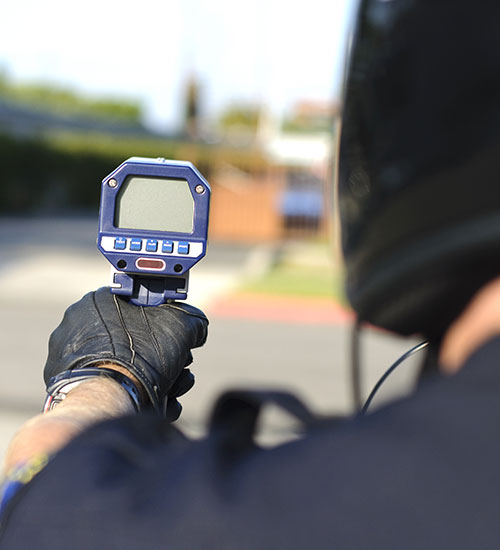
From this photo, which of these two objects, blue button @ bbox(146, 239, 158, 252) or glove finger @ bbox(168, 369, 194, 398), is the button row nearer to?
blue button @ bbox(146, 239, 158, 252)

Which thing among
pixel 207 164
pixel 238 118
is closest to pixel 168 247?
pixel 207 164

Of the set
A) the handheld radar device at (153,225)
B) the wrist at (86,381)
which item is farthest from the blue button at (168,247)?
the wrist at (86,381)

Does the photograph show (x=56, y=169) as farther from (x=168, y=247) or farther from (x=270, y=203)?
(x=168, y=247)

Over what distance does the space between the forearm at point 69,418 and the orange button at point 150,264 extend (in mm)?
145

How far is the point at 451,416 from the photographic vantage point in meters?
0.61

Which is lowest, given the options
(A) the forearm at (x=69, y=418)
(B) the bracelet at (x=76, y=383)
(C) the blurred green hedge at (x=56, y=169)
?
(C) the blurred green hedge at (x=56, y=169)

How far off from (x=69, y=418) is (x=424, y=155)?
418mm

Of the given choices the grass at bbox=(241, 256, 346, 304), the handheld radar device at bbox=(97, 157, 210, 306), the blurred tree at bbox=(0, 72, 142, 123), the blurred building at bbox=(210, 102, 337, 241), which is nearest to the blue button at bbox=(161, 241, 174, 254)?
the handheld radar device at bbox=(97, 157, 210, 306)

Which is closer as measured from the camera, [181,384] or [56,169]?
[181,384]

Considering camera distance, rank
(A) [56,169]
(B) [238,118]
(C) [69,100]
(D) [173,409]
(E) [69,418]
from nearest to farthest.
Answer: (E) [69,418] < (D) [173,409] < (A) [56,169] < (B) [238,118] < (C) [69,100]

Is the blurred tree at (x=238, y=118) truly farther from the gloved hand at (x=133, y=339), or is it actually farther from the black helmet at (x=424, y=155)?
the black helmet at (x=424, y=155)

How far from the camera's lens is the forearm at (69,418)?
0.78m

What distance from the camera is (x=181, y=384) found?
3.64ft

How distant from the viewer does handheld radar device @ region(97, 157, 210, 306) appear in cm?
102
